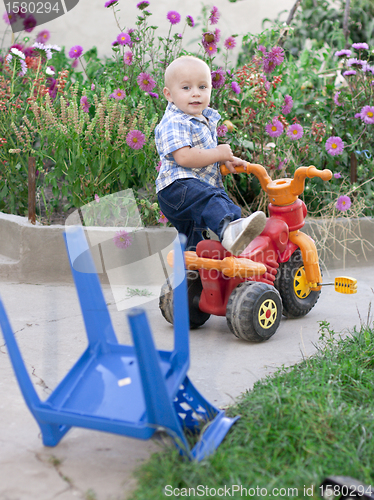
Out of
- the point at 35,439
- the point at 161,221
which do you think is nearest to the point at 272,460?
the point at 35,439

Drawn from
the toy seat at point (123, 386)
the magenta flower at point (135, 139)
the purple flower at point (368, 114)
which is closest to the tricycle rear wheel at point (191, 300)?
the toy seat at point (123, 386)

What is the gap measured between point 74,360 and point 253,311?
0.84 m

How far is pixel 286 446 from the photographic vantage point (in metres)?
1.55

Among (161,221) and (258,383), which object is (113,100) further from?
(258,383)

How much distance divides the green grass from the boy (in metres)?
0.81

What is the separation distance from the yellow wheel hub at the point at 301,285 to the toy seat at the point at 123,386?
1315 mm

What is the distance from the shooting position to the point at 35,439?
171cm

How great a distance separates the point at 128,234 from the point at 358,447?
2046 millimetres

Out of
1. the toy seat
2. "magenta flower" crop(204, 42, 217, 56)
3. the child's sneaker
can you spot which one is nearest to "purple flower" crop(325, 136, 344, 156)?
"magenta flower" crop(204, 42, 217, 56)

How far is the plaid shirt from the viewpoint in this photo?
254 cm

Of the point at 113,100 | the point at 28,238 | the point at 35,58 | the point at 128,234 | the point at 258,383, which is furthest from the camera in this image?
the point at 35,58

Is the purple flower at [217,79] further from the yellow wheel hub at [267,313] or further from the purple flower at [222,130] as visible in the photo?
the yellow wheel hub at [267,313]

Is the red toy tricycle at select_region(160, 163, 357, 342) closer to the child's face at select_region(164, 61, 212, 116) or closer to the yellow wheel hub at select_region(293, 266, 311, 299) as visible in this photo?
the yellow wheel hub at select_region(293, 266, 311, 299)

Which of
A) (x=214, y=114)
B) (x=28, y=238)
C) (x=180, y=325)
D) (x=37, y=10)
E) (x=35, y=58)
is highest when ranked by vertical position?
(x=37, y=10)
